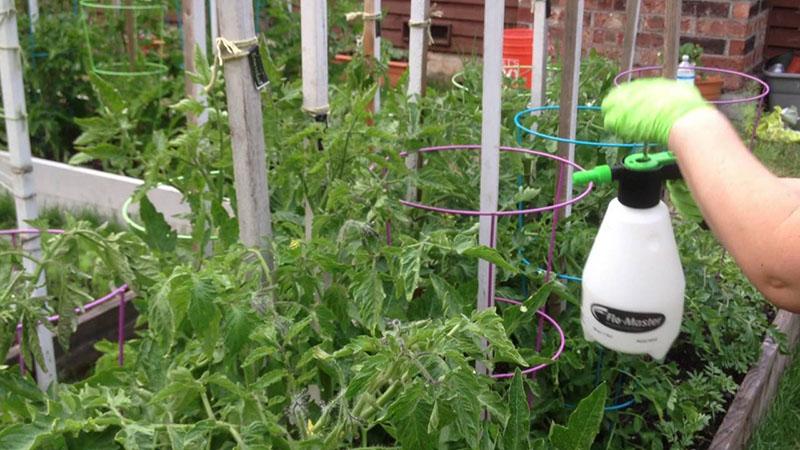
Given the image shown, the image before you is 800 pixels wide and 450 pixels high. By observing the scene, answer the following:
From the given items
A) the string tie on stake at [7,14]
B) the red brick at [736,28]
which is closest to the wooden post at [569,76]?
the string tie on stake at [7,14]

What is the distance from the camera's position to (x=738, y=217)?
130 centimetres

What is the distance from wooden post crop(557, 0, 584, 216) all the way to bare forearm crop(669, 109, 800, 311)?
87 cm

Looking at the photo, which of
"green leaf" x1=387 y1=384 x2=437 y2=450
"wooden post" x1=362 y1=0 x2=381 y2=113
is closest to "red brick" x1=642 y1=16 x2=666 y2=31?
"wooden post" x1=362 y1=0 x2=381 y2=113

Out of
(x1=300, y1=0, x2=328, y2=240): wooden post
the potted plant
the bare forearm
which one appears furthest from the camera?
the potted plant

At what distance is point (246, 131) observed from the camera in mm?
1650

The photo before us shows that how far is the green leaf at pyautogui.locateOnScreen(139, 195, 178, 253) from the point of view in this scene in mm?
2061

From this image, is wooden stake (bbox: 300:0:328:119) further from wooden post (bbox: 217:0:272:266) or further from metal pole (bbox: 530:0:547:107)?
metal pole (bbox: 530:0:547:107)

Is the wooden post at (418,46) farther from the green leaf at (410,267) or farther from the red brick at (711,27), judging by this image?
the red brick at (711,27)

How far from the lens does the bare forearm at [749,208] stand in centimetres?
127

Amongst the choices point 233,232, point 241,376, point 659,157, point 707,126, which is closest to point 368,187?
point 233,232

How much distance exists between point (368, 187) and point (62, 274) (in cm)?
58

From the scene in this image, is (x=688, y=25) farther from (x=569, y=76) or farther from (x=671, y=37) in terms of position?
(x=671, y=37)

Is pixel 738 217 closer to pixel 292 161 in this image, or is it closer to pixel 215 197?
pixel 292 161

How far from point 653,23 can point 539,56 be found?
11.8 ft
